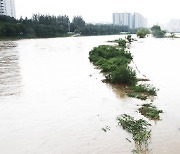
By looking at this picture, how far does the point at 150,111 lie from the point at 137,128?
6.01ft

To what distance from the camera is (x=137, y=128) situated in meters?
7.58

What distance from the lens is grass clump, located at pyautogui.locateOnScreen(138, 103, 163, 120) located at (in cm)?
884

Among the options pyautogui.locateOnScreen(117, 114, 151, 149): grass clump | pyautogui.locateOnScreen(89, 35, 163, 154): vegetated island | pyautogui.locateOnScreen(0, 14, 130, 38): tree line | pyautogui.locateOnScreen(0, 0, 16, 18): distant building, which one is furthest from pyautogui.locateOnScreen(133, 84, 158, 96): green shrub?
pyautogui.locateOnScreen(0, 0, 16, 18): distant building

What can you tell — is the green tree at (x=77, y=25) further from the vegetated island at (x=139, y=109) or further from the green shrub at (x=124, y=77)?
the green shrub at (x=124, y=77)

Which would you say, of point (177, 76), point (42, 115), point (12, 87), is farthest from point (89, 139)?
point (177, 76)

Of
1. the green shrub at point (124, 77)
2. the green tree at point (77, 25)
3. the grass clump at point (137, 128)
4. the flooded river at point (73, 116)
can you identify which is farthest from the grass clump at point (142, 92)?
the green tree at point (77, 25)

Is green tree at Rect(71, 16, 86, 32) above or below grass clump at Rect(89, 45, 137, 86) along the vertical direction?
above

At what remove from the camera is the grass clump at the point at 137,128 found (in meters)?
6.78

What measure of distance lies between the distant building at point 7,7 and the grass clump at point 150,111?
391 ft

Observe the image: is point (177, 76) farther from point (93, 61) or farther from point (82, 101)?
point (93, 61)

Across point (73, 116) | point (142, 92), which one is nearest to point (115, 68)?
point (142, 92)

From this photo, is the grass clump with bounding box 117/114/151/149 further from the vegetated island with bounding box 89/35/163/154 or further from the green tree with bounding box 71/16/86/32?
the green tree with bounding box 71/16/86/32

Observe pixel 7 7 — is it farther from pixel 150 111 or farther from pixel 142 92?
pixel 150 111

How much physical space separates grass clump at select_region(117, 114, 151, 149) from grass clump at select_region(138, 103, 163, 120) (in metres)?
0.65
